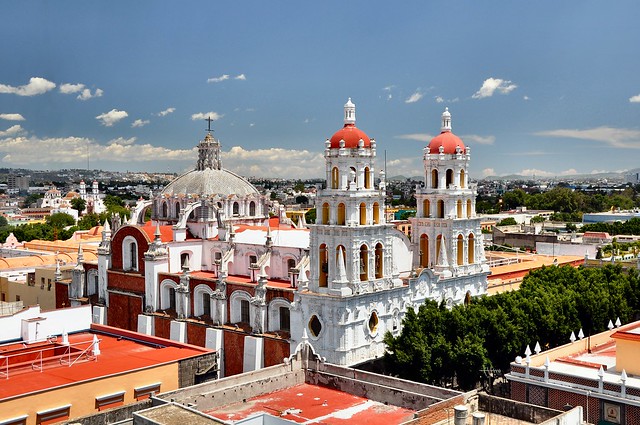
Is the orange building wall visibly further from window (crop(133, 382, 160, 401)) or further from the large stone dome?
the large stone dome

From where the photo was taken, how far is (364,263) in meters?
33.9

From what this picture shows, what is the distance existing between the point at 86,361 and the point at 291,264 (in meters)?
12.5

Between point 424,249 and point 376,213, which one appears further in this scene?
point 424,249

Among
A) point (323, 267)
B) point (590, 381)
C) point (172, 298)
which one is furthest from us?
point (172, 298)

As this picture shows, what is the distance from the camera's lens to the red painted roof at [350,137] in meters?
33.9

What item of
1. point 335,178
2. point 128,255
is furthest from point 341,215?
point 128,255

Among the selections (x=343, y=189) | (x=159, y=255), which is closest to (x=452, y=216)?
(x=343, y=189)

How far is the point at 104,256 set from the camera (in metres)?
43.3

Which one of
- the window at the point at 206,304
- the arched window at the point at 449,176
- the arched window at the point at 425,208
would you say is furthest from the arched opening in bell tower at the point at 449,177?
the window at the point at 206,304

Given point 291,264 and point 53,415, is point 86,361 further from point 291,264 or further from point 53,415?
point 291,264

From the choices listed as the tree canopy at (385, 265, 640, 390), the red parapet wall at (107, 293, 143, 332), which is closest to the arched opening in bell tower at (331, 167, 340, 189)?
the tree canopy at (385, 265, 640, 390)

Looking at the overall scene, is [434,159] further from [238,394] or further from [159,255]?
[238,394]

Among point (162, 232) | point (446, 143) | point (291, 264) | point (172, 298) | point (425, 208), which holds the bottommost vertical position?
point (172, 298)

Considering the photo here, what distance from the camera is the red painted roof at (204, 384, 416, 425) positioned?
24.0 metres
